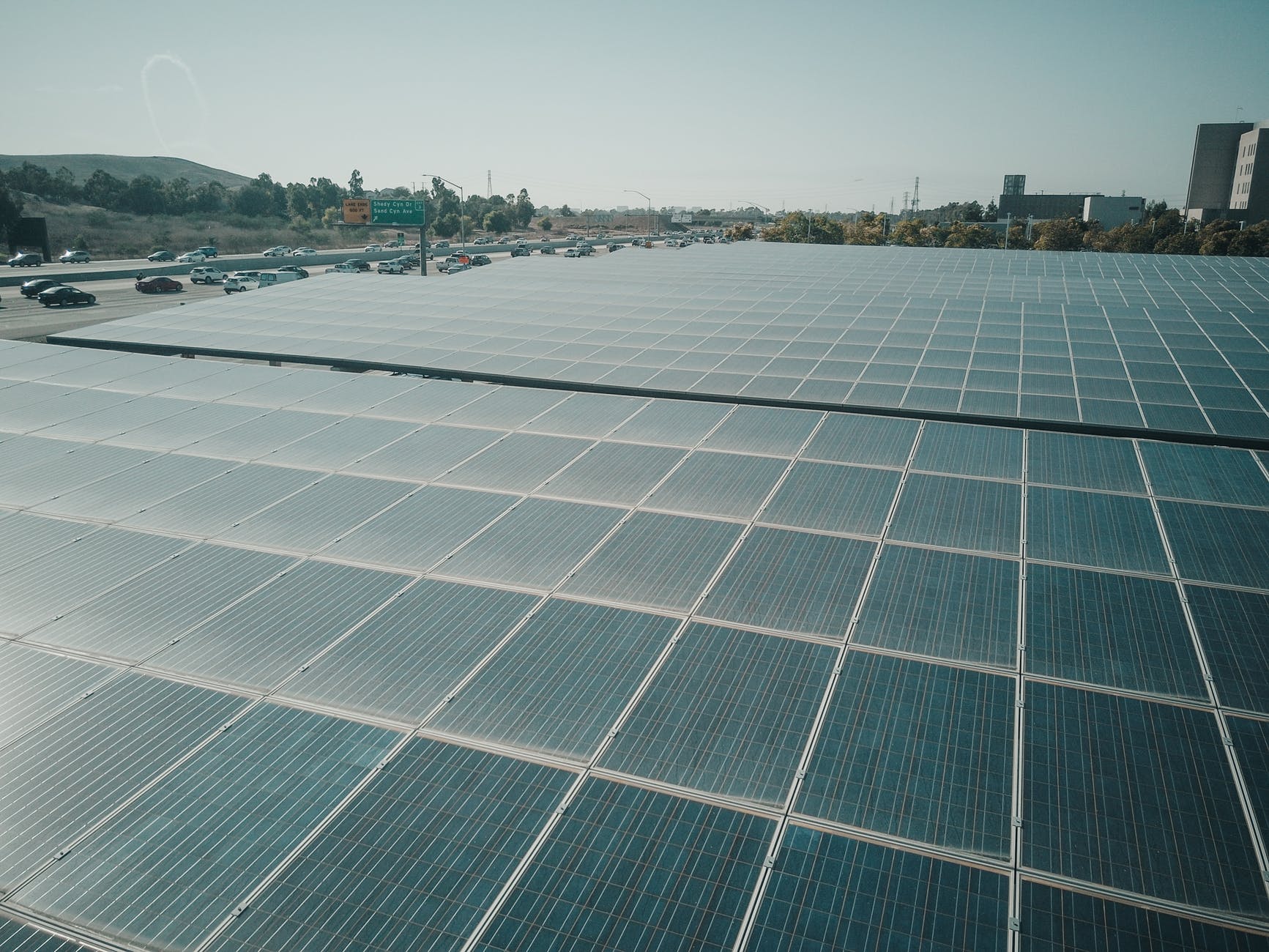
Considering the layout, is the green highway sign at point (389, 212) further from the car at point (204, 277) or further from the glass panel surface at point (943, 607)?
the glass panel surface at point (943, 607)

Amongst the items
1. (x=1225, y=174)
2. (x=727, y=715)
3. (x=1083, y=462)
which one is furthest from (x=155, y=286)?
(x=1225, y=174)

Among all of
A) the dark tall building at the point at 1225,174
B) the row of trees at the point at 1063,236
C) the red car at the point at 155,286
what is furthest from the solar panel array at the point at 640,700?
the dark tall building at the point at 1225,174

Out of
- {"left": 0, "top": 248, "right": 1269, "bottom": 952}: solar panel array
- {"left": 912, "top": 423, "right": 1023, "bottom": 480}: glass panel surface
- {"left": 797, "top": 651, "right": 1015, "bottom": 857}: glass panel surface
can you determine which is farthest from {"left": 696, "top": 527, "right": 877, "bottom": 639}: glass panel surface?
{"left": 912, "top": 423, "right": 1023, "bottom": 480}: glass panel surface

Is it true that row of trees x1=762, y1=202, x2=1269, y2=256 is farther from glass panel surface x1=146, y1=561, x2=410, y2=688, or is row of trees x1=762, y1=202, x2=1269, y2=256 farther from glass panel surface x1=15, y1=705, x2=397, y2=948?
glass panel surface x1=15, y1=705, x2=397, y2=948

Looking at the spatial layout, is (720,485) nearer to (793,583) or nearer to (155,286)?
(793,583)

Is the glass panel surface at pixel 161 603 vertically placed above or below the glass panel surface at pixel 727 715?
above

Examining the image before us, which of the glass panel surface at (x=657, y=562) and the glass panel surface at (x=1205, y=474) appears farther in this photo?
the glass panel surface at (x=1205, y=474)

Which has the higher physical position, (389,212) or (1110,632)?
(389,212)

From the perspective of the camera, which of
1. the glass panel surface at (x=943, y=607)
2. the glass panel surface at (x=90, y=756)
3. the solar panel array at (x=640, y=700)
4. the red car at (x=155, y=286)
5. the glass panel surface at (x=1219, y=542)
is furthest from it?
the red car at (x=155, y=286)
